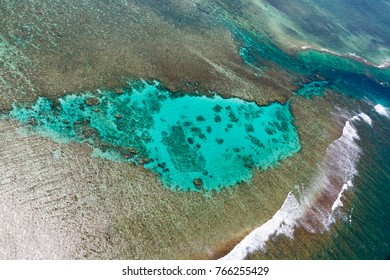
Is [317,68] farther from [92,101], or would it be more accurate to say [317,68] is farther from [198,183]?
[92,101]

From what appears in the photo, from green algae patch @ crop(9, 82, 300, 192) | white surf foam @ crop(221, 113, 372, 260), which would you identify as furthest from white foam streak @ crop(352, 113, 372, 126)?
green algae patch @ crop(9, 82, 300, 192)

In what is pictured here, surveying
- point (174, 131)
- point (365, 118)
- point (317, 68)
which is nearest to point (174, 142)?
point (174, 131)

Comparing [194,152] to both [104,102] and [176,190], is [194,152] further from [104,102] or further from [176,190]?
[104,102]

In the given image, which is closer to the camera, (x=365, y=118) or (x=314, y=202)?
(x=314, y=202)

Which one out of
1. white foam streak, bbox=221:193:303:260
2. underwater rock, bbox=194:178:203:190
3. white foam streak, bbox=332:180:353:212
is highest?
white foam streak, bbox=332:180:353:212

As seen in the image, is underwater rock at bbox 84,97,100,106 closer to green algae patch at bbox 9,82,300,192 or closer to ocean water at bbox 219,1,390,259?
green algae patch at bbox 9,82,300,192

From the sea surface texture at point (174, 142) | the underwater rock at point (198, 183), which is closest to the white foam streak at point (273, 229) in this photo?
the sea surface texture at point (174, 142)
